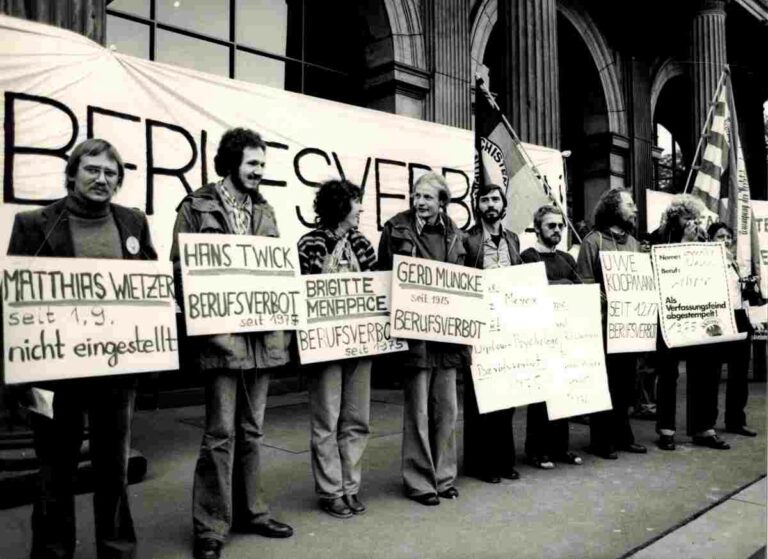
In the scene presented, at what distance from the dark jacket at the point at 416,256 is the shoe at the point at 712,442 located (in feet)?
8.64

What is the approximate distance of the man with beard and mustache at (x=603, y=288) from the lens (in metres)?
4.92

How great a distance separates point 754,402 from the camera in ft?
24.7

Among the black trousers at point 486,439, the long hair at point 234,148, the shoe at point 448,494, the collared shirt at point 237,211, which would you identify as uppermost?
the long hair at point 234,148

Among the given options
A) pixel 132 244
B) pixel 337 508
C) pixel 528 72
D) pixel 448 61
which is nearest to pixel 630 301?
pixel 337 508

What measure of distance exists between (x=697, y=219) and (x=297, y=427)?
3.92 metres

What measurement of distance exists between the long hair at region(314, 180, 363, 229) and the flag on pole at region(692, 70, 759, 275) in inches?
177

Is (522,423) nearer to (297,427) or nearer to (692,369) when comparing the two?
(692,369)

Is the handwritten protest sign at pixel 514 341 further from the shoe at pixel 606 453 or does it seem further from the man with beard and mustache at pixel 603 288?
the shoe at pixel 606 453

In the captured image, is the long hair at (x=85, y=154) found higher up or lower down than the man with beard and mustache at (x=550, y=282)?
higher up

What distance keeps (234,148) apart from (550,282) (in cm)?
254

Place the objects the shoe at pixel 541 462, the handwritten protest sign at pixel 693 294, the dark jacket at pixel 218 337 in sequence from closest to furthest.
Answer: the dark jacket at pixel 218 337 < the shoe at pixel 541 462 < the handwritten protest sign at pixel 693 294

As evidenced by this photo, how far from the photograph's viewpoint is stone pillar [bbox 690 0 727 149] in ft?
39.3

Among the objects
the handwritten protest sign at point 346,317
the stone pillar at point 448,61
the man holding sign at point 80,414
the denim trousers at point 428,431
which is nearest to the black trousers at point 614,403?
the denim trousers at point 428,431

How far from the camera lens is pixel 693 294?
5348mm
